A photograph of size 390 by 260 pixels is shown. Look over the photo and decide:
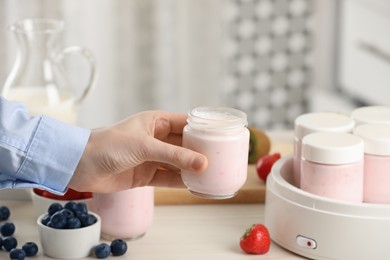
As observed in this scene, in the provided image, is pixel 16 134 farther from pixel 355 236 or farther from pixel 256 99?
pixel 256 99

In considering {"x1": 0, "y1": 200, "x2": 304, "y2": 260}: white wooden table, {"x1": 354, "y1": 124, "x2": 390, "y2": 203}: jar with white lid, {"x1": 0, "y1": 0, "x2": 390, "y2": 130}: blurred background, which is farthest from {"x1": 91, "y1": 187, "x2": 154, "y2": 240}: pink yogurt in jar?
{"x1": 0, "y1": 0, "x2": 390, "y2": 130}: blurred background

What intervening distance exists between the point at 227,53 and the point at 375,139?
234 centimetres

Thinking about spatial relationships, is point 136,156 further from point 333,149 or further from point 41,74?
point 41,74

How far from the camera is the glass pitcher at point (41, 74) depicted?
2.14m

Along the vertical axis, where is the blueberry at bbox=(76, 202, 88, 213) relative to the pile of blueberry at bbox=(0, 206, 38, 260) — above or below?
above

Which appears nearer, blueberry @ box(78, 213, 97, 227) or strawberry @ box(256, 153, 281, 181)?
blueberry @ box(78, 213, 97, 227)

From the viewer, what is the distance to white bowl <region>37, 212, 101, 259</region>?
1620mm

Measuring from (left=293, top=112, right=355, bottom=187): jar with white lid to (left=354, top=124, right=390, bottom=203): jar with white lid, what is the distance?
0.08 meters

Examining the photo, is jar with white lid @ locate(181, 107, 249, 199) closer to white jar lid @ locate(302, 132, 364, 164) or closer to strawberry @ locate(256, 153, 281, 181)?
white jar lid @ locate(302, 132, 364, 164)

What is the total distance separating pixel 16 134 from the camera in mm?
1564

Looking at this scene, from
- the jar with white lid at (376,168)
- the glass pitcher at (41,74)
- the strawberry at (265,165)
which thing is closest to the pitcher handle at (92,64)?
the glass pitcher at (41,74)

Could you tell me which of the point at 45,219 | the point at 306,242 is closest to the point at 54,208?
→ the point at 45,219

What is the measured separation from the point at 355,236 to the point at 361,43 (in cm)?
226

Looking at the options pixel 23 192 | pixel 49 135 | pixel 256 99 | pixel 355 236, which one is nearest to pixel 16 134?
pixel 49 135
